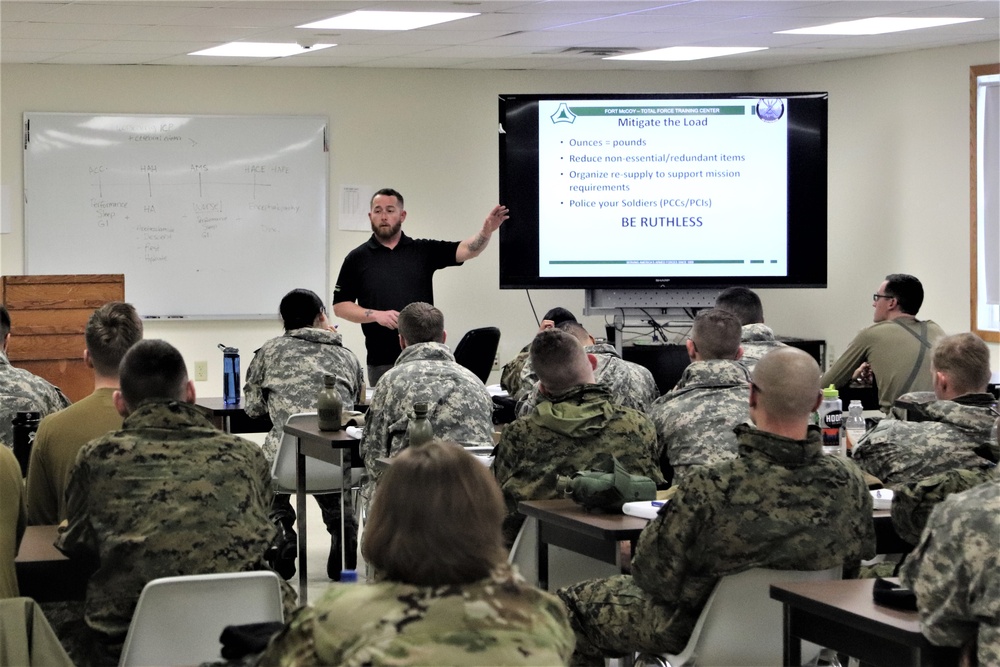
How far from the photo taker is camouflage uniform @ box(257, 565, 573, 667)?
1.74 meters

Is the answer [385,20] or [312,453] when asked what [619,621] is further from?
[385,20]

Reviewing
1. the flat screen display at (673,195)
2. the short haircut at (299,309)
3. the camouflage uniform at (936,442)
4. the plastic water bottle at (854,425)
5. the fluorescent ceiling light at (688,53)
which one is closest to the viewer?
the camouflage uniform at (936,442)

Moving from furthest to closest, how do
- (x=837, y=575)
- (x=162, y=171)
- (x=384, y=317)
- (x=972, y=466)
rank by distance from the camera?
(x=162, y=171) → (x=384, y=317) → (x=972, y=466) → (x=837, y=575)

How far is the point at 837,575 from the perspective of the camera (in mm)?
3000

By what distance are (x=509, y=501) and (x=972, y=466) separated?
135 centimetres

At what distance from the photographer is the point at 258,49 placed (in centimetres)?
807

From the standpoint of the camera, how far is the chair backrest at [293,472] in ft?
18.6

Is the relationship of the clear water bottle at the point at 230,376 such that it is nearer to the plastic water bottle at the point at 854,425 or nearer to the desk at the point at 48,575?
the plastic water bottle at the point at 854,425

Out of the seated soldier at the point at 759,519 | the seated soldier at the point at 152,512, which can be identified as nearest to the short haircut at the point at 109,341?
the seated soldier at the point at 152,512

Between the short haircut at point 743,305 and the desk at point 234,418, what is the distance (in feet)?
7.18

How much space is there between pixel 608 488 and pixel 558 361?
1.99 ft

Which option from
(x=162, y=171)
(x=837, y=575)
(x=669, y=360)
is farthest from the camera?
(x=162, y=171)

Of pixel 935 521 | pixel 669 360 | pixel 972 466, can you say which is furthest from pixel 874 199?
pixel 935 521

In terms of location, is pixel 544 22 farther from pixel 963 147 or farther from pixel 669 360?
pixel 963 147
